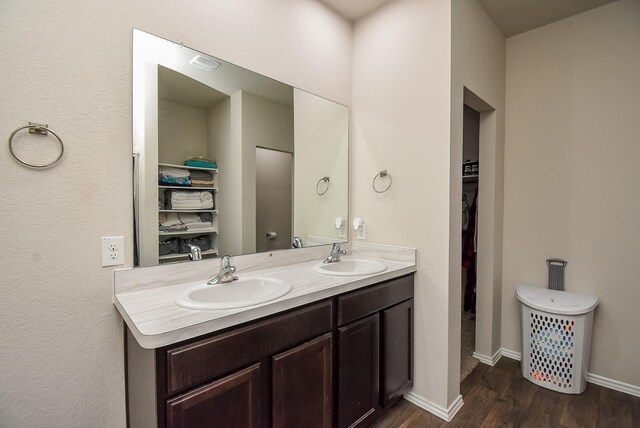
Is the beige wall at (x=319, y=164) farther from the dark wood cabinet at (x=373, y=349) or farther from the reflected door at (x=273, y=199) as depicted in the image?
the dark wood cabinet at (x=373, y=349)

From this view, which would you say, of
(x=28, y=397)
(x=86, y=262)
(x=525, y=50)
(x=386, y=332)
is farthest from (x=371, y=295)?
(x=525, y=50)

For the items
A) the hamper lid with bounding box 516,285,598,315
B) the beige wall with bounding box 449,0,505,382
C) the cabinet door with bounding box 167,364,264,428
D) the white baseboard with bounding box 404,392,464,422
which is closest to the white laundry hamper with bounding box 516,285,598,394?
the hamper lid with bounding box 516,285,598,315

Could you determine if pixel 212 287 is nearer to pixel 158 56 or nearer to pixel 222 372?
pixel 222 372

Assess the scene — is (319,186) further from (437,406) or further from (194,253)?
(437,406)

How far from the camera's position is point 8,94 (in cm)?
102

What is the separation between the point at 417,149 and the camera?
189 centimetres

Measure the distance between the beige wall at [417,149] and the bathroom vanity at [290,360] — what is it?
0.45 feet

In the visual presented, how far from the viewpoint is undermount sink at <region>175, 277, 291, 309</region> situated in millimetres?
1207

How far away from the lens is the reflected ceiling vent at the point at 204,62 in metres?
1.48

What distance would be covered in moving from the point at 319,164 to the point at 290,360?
1.40 metres

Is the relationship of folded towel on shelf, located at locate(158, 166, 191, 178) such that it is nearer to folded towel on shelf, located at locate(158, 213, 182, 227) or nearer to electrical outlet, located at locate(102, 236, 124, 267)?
folded towel on shelf, located at locate(158, 213, 182, 227)

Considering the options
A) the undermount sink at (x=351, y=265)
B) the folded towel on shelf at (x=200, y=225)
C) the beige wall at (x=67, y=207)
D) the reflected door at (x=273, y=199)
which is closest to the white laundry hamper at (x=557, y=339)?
the undermount sink at (x=351, y=265)

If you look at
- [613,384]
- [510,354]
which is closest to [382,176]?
[510,354]

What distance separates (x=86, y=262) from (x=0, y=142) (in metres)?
0.51
